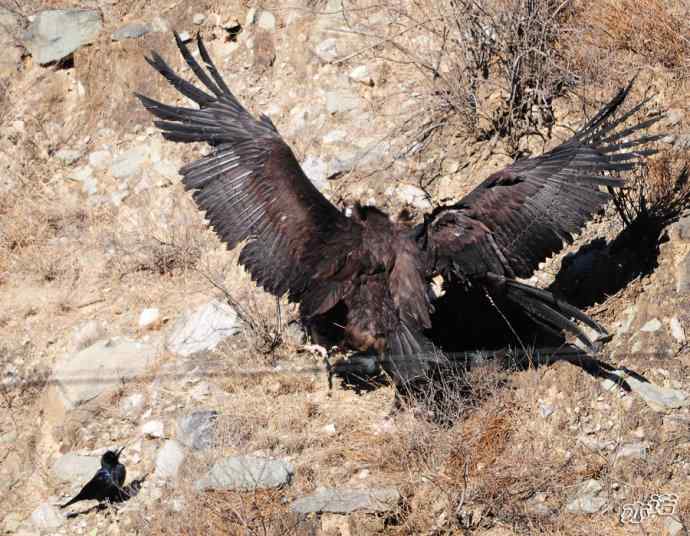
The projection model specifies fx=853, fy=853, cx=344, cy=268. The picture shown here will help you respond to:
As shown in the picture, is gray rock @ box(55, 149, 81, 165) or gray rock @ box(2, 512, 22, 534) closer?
gray rock @ box(2, 512, 22, 534)

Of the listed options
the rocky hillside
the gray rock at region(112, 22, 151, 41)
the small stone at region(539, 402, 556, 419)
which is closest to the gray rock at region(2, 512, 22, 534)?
the rocky hillside

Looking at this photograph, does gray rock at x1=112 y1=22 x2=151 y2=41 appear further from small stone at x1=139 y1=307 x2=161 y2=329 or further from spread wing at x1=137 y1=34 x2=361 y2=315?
small stone at x1=139 y1=307 x2=161 y2=329

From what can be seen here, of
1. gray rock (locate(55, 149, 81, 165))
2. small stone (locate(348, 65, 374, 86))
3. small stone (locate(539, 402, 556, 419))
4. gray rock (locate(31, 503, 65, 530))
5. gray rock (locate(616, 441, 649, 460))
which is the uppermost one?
gray rock (locate(55, 149, 81, 165))

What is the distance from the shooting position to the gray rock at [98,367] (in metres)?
6.32

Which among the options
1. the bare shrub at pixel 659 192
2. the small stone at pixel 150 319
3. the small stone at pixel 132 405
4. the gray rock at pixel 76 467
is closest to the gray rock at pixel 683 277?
the bare shrub at pixel 659 192

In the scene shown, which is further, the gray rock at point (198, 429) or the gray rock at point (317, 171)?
the gray rock at point (317, 171)

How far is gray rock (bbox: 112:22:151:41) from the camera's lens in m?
8.84

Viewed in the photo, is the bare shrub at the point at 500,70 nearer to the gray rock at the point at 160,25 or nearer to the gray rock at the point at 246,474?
the gray rock at the point at 160,25

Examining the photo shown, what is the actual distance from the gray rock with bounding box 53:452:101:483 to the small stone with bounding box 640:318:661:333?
3.77 m

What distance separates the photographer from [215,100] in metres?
6.32

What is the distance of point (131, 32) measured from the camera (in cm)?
886

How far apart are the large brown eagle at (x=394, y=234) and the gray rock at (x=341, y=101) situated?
1.77m

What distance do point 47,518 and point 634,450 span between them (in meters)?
3.65

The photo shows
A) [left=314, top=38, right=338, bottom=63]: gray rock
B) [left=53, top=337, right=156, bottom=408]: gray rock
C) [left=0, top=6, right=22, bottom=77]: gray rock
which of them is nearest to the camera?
[left=53, top=337, right=156, bottom=408]: gray rock
